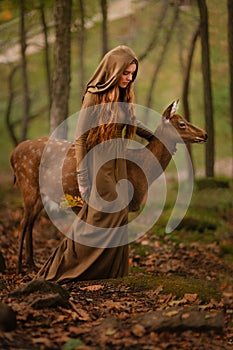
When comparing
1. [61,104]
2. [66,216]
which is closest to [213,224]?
[66,216]

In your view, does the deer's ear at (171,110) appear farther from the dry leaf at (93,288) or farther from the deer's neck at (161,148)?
the dry leaf at (93,288)

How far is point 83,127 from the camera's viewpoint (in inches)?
282

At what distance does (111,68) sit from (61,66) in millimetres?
5110

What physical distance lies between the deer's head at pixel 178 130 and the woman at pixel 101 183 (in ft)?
4.20

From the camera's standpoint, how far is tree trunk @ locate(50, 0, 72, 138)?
11.9 m

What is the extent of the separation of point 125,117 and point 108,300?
81.5 inches

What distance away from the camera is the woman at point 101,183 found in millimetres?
7117

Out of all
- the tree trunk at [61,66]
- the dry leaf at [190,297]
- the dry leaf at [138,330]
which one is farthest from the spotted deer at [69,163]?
the dry leaf at [138,330]

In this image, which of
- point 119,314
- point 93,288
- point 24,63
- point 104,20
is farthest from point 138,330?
point 24,63

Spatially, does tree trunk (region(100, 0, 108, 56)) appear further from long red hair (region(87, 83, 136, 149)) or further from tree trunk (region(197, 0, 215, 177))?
long red hair (region(87, 83, 136, 149))

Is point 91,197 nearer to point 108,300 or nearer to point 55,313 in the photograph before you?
point 108,300

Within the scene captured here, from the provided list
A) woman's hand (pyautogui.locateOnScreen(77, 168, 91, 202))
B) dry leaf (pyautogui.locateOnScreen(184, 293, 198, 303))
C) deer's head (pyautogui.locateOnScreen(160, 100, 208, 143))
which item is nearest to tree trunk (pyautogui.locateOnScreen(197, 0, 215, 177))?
deer's head (pyautogui.locateOnScreen(160, 100, 208, 143))

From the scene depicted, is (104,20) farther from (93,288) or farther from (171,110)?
(93,288)

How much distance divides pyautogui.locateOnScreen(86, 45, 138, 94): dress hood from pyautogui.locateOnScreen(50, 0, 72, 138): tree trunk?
4950 mm
